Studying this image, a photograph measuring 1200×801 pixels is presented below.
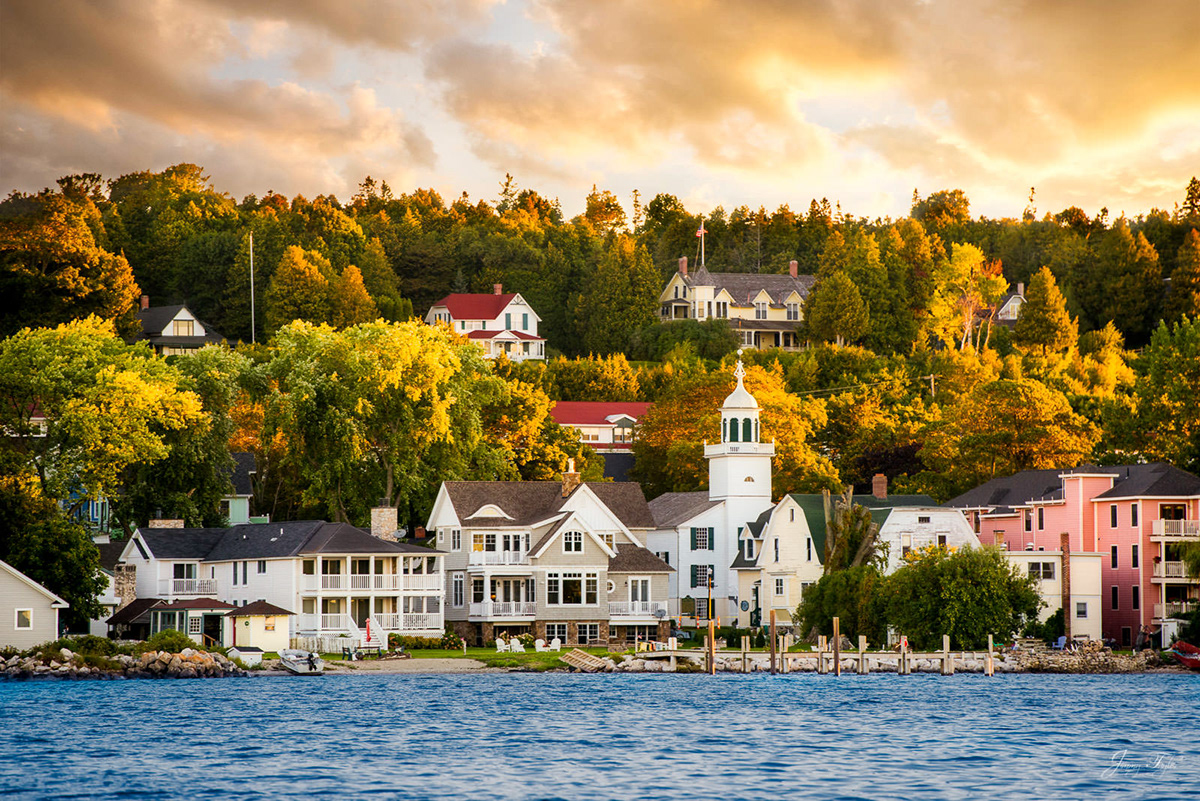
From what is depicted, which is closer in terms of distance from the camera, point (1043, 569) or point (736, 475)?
point (1043, 569)

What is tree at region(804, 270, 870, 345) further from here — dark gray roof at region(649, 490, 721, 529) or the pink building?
the pink building

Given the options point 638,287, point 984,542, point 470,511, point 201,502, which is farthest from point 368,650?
point 638,287

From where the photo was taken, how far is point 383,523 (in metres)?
90.1

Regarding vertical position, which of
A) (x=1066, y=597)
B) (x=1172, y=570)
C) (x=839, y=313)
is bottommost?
(x=1066, y=597)

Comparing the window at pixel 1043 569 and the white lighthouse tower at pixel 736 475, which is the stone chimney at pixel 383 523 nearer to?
the white lighthouse tower at pixel 736 475

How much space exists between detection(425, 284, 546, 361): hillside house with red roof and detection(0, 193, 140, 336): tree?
127 ft

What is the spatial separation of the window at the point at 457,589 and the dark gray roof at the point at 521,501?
3.00 metres

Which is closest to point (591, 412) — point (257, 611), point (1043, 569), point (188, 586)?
point (188, 586)

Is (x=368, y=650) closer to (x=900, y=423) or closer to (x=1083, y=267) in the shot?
(x=900, y=423)

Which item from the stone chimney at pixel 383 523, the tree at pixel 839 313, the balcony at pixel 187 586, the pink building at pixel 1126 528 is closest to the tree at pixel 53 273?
the balcony at pixel 187 586

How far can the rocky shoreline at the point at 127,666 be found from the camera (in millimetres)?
75250

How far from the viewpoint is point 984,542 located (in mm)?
96938

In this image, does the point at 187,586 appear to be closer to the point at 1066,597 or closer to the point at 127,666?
the point at 127,666

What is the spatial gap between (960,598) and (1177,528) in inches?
536
